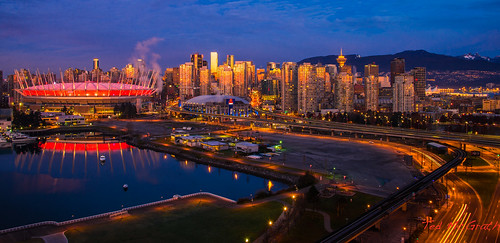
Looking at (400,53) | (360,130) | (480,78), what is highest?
(400,53)

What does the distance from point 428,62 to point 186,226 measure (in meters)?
154

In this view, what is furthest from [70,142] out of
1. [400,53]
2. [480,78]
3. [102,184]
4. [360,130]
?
[400,53]

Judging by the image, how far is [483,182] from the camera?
44.8ft

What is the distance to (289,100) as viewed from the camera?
2051 inches

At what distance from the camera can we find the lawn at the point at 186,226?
877cm

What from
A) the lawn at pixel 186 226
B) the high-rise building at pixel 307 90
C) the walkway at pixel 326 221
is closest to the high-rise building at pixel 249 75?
the high-rise building at pixel 307 90

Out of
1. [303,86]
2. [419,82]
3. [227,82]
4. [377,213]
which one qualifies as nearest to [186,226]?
[377,213]

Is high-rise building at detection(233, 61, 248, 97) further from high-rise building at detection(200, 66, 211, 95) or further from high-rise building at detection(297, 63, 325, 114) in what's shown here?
high-rise building at detection(297, 63, 325, 114)

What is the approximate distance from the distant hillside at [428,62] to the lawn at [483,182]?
132 meters

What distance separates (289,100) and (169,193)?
→ 129 ft

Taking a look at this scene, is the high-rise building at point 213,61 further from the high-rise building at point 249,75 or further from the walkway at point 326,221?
the walkway at point 326,221

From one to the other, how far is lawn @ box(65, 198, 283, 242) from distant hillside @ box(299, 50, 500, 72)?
13988 centimetres

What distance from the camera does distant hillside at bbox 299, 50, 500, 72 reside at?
449 ft

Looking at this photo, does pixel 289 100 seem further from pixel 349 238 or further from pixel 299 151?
pixel 349 238
